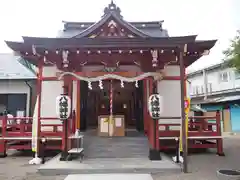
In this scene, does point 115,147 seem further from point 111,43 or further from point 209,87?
point 209,87

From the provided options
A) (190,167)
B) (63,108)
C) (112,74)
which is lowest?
(190,167)

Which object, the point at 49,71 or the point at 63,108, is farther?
the point at 49,71

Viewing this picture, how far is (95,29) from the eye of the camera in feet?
29.0

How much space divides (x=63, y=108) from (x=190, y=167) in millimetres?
4733

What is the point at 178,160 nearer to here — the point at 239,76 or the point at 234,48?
the point at 234,48

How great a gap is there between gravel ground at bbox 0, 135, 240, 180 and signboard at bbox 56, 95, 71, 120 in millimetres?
1932

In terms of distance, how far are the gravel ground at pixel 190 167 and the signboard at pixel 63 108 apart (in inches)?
76.1

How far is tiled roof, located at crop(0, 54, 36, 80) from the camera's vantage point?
43.3ft

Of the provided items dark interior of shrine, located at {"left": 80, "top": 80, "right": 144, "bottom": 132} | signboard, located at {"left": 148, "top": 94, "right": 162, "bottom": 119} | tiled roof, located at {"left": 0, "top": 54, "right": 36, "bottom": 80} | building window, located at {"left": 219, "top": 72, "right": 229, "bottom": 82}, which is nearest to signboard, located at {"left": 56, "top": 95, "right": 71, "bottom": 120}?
signboard, located at {"left": 148, "top": 94, "right": 162, "bottom": 119}

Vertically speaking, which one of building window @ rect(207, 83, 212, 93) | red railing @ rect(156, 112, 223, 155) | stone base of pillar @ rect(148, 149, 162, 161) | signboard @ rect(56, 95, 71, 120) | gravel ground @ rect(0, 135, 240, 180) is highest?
building window @ rect(207, 83, 212, 93)

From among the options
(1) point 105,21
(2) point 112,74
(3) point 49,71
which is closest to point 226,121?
(2) point 112,74

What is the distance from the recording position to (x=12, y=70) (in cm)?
1423

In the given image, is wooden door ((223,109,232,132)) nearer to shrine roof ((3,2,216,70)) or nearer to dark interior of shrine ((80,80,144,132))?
dark interior of shrine ((80,80,144,132))

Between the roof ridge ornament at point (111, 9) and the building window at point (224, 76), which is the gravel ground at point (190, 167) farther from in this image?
the building window at point (224, 76)
